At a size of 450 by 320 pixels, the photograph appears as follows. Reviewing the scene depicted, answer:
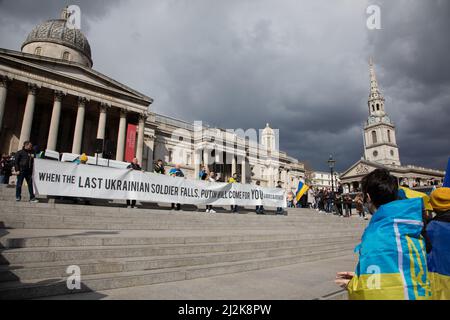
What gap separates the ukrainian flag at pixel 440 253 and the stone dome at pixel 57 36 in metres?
40.0

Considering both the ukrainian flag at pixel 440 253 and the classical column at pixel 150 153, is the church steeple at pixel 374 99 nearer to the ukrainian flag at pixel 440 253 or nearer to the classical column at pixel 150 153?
the classical column at pixel 150 153

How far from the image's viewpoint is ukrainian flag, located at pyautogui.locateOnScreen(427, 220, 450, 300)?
7.32 ft

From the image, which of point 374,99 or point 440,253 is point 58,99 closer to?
point 440,253

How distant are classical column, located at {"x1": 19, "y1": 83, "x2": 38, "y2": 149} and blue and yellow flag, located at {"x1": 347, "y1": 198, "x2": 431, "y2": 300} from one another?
27.6 meters

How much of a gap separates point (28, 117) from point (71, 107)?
6515mm

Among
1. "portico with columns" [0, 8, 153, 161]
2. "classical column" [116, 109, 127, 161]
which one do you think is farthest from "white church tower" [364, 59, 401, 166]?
"classical column" [116, 109, 127, 161]

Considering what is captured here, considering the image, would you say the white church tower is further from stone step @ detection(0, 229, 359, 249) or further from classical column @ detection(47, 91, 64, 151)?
stone step @ detection(0, 229, 359, 249)

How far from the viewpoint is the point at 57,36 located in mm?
32531

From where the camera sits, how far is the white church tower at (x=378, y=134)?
8562 centimetres

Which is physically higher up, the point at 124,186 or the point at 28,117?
the point at 28,117

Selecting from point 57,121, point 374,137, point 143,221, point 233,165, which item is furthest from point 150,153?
point 374,137
